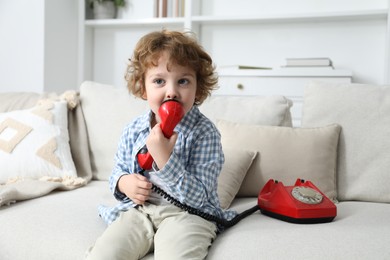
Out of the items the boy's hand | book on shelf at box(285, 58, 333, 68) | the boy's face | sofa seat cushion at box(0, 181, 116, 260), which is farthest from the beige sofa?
book on shelf at box(285, 58, 333, 68)

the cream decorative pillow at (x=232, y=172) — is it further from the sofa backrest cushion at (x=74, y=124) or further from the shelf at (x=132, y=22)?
the shelf at (x=132, y=22)

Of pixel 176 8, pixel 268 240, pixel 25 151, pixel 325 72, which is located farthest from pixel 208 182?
pixel 176 8

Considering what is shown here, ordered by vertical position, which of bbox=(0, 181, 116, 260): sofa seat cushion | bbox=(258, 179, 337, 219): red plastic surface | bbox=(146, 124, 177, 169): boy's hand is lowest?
bbox=(0, 181, 116, 260): sofa seat cushion

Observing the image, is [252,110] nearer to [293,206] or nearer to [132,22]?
[293,206]

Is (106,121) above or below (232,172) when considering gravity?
above

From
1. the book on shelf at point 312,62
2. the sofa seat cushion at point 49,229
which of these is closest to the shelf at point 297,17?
the book on shelf at point 312,62

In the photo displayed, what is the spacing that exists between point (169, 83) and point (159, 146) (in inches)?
7.0

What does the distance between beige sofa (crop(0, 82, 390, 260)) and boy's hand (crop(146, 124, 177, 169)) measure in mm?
242

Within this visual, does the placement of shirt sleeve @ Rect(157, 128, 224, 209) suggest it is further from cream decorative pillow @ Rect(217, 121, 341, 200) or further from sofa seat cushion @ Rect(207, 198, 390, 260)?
cream decorative pillow @ Rect(217, 121, 341, 200)

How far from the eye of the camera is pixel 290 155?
169cm

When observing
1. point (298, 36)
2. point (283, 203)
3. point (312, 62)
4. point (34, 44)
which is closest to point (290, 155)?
point (283, 203)

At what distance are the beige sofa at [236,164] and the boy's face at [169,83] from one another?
378mm

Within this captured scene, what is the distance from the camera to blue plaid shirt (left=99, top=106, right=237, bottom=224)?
3.93 ft

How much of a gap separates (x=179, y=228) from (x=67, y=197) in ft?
2.04
